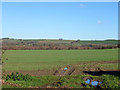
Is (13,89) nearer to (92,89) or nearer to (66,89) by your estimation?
(66,89)

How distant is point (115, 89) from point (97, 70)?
873 centimetres

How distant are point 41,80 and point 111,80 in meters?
5.21

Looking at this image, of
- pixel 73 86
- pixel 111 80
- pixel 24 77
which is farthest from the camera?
pixel 24 77

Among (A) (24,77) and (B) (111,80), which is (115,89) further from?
(A) (24,77)

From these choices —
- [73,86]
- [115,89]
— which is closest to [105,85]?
[115,89]

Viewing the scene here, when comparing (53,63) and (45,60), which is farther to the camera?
(45,60)

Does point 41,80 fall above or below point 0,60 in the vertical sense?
below

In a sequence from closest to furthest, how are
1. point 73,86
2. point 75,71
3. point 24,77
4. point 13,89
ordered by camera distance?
point 13,89 → point 73,86 → point 24,77 → point 75,71

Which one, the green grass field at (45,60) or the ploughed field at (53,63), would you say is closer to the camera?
the ploughed field at (53,63)

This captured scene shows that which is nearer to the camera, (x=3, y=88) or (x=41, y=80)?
(x=3, y=88)

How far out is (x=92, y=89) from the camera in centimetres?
1384

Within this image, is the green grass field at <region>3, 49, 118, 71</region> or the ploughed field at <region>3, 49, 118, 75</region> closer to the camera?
the ploughed field at <region>3, 49, 118, 75</region>

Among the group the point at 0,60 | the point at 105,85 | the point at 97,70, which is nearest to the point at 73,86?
the point at 105,85

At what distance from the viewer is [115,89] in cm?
1392
